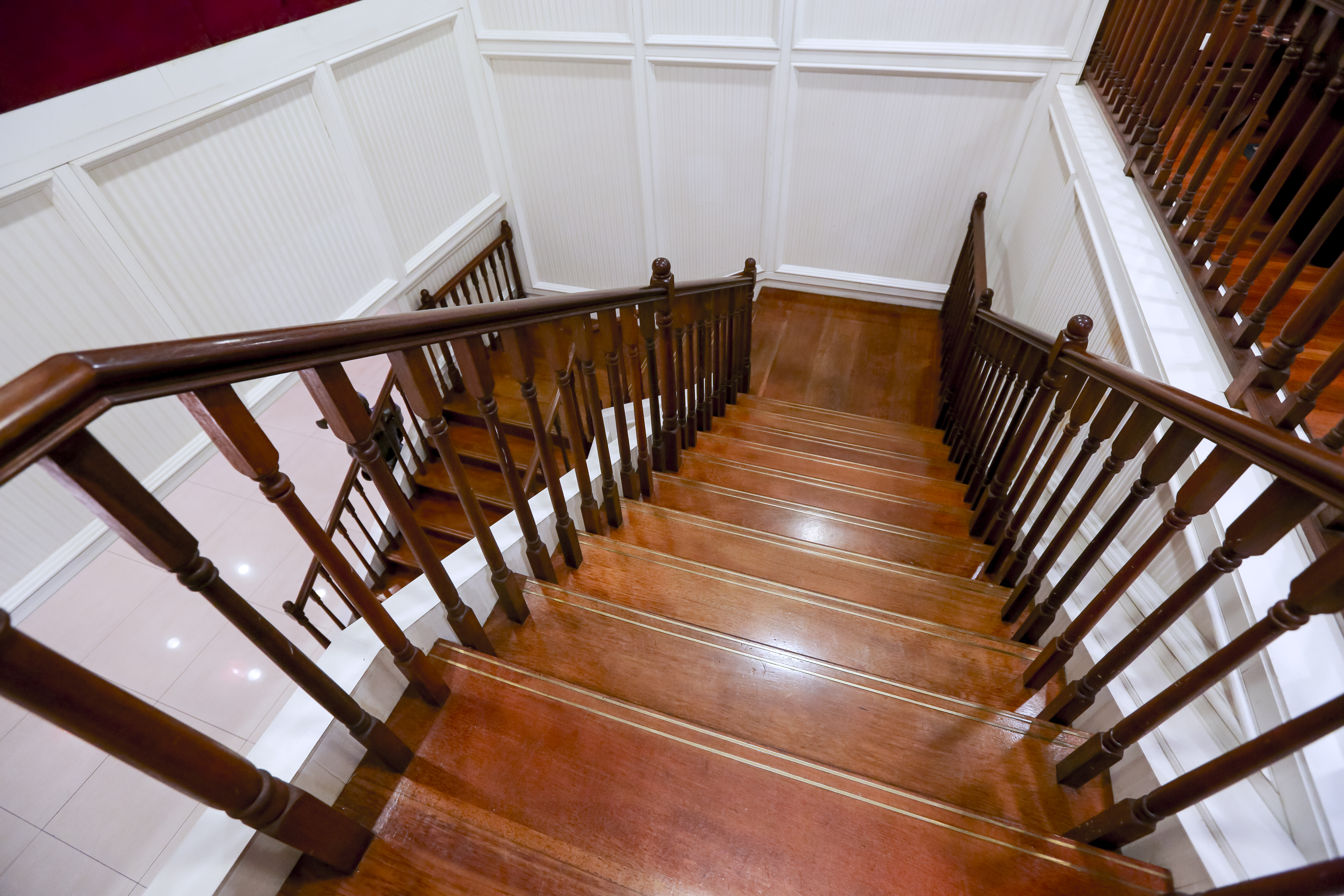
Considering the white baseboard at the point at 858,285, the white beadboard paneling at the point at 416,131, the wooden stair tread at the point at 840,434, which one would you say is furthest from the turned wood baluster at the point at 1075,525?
the white beadboard paneling at the point at 416,131

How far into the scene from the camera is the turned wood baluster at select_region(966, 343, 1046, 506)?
1710 millimetres

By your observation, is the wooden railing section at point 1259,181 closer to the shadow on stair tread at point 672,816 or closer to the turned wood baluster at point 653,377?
the shadow on stair tread at point 672,816

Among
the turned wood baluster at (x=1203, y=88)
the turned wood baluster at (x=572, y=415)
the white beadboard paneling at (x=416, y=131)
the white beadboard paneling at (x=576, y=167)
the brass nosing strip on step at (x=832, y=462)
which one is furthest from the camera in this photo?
the white beadboard paneling at (x=576, y=167)

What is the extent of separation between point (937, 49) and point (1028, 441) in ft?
10.1

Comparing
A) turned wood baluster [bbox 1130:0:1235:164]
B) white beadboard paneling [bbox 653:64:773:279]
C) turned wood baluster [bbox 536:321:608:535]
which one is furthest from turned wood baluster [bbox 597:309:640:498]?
white beadboard paneling [bbox 653:64:773:279]

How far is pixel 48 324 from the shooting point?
209 centimetres

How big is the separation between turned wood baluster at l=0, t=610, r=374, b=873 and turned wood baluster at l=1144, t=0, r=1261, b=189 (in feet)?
8.83

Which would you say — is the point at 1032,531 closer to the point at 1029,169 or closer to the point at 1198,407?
the point at 1198,407

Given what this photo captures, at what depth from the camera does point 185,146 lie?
2451 mm

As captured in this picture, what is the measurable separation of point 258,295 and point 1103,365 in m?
3.26

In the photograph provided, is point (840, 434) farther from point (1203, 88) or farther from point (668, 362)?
point (1203, 88)

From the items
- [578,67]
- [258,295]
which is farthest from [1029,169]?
[258,295]

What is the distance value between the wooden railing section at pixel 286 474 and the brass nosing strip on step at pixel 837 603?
→ 0.58 ft

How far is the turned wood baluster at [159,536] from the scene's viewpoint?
1.85 feet
